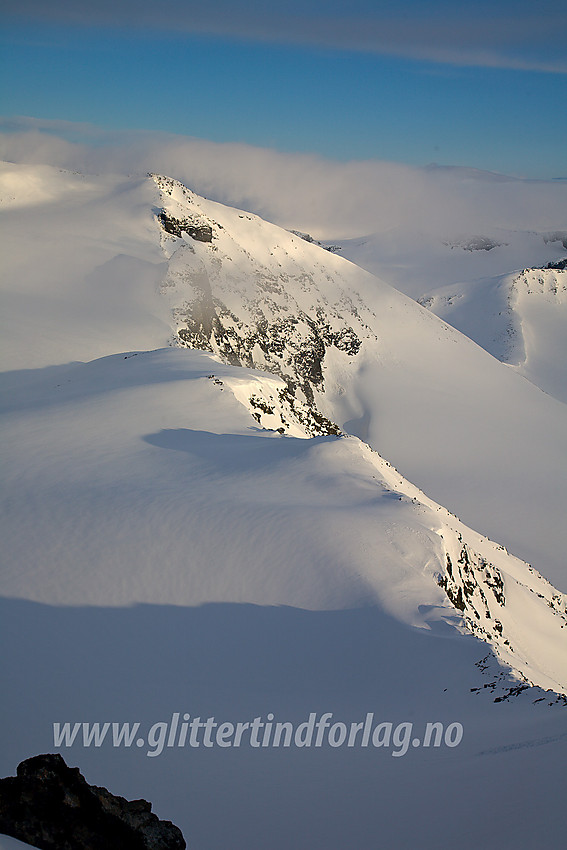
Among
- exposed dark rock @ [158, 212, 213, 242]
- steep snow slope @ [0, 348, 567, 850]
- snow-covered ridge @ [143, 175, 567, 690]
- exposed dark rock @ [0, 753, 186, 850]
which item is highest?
exposed dark rock @ [158, 212, 213, 242]

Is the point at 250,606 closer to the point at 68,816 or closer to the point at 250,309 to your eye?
the point at 68,816

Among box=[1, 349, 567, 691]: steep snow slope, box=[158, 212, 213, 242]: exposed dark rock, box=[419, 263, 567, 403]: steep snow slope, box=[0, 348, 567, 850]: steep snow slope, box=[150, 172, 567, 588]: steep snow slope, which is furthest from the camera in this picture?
box=[419, 263, 567, 403]: steep snow slope

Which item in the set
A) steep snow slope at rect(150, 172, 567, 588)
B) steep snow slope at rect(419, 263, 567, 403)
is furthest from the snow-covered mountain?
steep snow slope at rect(419, 263, 567, 403)

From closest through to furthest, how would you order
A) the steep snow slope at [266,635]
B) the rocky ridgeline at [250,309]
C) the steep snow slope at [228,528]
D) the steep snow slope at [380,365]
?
the steep snow slope at [266,635], the steep snow slope at [228,528], the steep snow slope at [380,365], the rocky ridgeline at [250,309]

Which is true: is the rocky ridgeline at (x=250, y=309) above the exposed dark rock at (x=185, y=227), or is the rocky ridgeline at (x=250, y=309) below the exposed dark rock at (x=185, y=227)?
below

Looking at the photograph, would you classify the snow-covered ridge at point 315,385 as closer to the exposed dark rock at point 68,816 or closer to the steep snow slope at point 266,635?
the steep snow slope at point 266,635

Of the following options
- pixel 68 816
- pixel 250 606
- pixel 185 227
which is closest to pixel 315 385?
pixel 185 227

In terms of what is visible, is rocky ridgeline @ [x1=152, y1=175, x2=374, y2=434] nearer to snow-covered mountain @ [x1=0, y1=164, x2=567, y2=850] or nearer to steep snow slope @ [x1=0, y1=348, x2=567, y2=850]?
snow-covered mountain @ [x1=0, y1=164, x2=567, y2=850]

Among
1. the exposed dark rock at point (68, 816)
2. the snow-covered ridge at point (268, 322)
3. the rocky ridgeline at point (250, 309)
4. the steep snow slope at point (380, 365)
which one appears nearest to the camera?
the exposed dark rock at point (68, 816)

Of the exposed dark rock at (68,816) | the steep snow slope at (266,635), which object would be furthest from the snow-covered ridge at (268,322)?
the exposed dark rock at (68,816)
